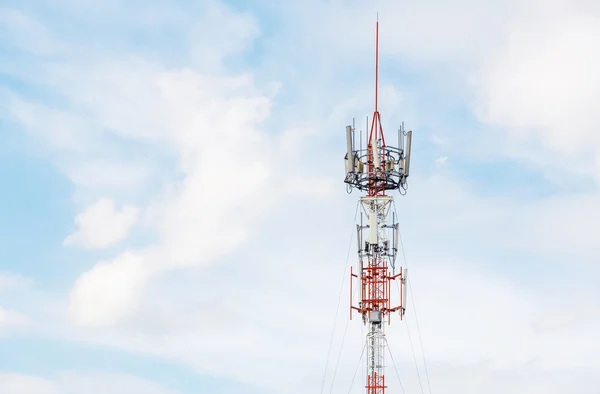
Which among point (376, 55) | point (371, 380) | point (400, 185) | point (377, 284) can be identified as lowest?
point (371, 380)

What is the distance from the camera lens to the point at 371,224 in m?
137

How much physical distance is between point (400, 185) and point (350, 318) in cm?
1252

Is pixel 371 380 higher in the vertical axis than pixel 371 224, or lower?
lower

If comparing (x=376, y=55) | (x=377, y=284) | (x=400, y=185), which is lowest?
(x=377, y=284)

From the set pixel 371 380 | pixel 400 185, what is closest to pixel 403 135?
pixel 400 185

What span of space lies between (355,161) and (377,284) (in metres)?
11.0

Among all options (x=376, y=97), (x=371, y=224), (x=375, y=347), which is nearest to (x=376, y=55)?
(x=376, y=97)

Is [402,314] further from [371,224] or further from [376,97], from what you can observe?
[376,97]

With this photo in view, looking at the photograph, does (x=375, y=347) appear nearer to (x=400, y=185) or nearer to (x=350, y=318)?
(x=350, y=318)

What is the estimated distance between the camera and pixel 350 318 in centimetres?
13612

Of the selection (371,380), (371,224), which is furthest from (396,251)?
(371,380)

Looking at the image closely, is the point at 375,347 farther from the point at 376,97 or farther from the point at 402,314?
the point at 376,97

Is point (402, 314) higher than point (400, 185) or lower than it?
lower

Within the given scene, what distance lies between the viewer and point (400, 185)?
453ft
